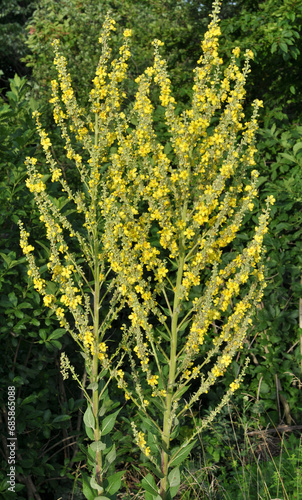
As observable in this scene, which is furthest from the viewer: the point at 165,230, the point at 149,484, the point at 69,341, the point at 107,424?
the point at 69,341

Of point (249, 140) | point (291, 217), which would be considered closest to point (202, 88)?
point (249, 140)

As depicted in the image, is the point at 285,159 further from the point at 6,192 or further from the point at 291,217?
the point at 6,192

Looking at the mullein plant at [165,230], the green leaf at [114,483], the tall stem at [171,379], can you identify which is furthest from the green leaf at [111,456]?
the tall stem at [171,379]

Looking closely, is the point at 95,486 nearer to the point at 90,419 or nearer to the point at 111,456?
the point at 111,456

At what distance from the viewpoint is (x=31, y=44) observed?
32.0 feet

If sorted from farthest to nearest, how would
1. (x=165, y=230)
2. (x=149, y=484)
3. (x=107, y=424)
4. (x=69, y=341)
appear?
(x=69, y=341), (x=107, y=424), (x=149, y=484), (x=165, y=230)

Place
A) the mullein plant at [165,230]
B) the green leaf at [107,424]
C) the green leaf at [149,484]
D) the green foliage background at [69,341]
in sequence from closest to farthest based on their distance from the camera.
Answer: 1. the mullein plant at [165,230]
2. the green leaf at [149,484]
3. the green leaf at [107,424]
4. the green foliage background at [69,341]

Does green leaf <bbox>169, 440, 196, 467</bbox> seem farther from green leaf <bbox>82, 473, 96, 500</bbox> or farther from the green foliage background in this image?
the green foliage background

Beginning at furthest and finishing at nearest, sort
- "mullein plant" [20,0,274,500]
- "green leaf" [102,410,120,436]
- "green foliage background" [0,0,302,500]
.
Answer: "green foliage background" [0,0,302,500]
"green leaf" [102,410,120,436]
"mullein plant" [20,0,274,500]

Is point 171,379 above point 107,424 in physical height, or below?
above

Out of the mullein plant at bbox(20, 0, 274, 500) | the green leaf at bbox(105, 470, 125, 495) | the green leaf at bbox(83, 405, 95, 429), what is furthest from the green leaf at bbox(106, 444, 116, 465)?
the green leaf at bbox(83, 405, 95, 429)

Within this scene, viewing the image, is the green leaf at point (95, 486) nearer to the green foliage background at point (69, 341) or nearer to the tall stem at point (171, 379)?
the tall stem at point (171, 379)

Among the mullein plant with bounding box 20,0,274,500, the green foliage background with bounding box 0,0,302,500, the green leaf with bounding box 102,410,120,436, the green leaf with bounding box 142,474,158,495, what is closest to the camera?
the mullein plant with bounding box 20,0,274,500

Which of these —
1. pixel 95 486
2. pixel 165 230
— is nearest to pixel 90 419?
pixel 95 486
